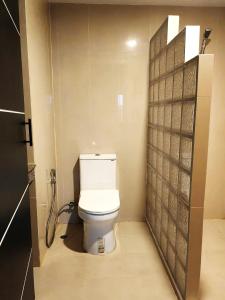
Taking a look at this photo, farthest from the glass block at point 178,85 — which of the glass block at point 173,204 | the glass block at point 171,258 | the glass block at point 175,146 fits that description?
the glass block at point 171,258

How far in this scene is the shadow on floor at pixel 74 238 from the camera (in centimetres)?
213

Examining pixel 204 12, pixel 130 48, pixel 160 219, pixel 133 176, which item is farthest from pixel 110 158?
pixel 204 12

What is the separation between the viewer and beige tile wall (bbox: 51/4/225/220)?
2260mm

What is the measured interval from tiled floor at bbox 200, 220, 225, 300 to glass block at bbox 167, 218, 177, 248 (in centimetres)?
35

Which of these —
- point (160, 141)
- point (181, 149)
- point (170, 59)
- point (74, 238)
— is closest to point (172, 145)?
point (181, 149)

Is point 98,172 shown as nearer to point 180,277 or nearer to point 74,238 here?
point 74,238

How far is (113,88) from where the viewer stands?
2.37 meters

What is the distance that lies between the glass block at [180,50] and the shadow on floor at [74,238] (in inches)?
67.3

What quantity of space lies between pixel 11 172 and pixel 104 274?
140cm

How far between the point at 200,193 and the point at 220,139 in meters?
1.35

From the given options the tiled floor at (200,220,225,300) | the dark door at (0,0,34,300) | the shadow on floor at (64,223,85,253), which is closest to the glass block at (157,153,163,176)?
the tiled floor at (200,220,225,300)

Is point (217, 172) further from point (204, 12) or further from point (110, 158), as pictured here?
point (204, 12)

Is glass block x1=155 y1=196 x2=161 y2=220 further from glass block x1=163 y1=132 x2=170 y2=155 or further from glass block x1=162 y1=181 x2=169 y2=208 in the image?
glass block x1=163 y1=132 x2=170 y2=155

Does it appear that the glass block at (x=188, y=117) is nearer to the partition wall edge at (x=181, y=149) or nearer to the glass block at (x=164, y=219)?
the partition wall edge at (x=181, y=149)
